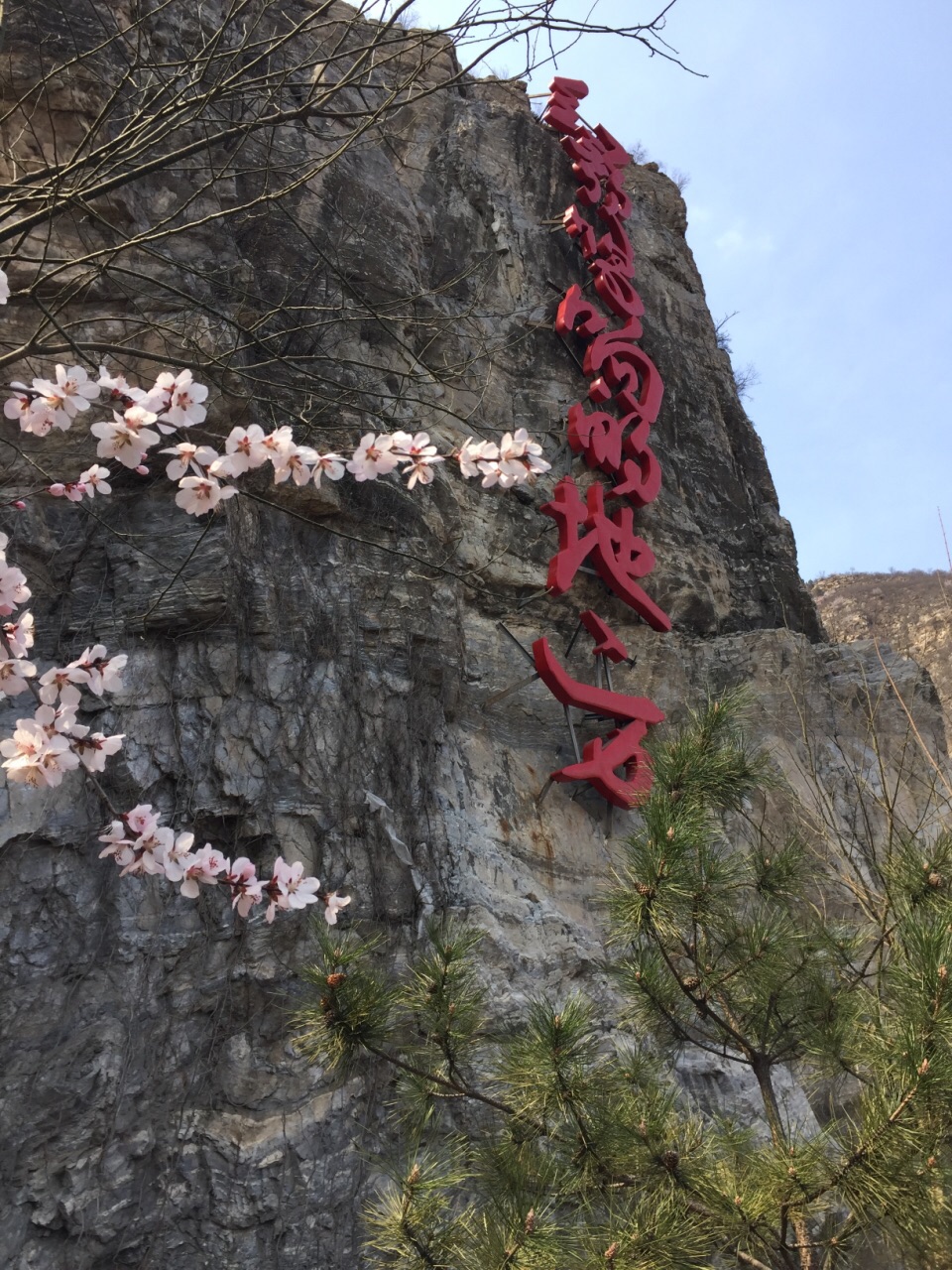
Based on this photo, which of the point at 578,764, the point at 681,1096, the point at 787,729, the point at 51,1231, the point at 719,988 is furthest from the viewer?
the point at 787,729

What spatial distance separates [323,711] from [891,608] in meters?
17.6

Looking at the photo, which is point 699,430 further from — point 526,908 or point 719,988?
point 719,988

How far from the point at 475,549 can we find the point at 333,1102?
3034 millimetres

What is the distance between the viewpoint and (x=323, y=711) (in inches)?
189

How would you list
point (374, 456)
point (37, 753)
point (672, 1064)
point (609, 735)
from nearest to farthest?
point (37, 753), point (374, 456), point (672, 1064), point (609, 735)

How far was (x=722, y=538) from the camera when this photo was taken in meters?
7.42

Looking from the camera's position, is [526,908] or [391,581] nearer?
[526,908]

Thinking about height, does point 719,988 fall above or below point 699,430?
below

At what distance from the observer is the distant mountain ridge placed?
16.6m

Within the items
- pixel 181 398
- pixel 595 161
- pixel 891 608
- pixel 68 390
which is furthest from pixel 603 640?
pixel 891 608

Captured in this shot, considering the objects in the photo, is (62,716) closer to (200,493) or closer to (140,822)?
(140,822)

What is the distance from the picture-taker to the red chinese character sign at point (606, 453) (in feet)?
18.0

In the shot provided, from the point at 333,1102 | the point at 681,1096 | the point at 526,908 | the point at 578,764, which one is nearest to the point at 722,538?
the point at 578,764

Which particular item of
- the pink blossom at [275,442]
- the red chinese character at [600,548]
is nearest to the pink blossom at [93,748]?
the pink blossom at [275,442]
